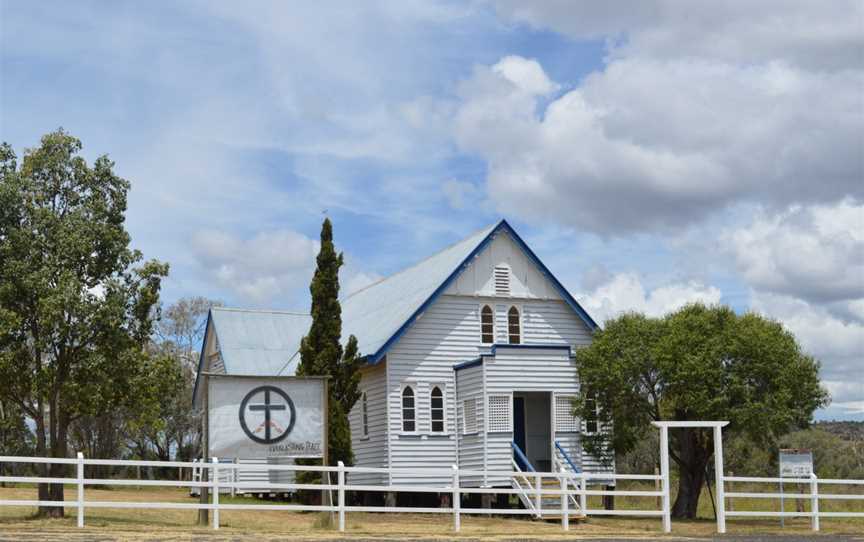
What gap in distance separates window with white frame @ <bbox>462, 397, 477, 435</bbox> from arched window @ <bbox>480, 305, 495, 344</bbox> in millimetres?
2441

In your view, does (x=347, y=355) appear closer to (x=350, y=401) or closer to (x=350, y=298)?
(x=350, y=401)

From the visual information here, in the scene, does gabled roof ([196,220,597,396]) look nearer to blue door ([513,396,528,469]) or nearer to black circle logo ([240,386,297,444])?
blue door ([513,396,528,469])

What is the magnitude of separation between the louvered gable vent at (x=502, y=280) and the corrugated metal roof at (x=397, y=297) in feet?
3.86

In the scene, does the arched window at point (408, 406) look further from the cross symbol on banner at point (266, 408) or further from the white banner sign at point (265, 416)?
the cross symbol on banner at point (266, 408)

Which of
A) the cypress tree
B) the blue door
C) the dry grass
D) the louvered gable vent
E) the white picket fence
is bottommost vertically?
the dry grass

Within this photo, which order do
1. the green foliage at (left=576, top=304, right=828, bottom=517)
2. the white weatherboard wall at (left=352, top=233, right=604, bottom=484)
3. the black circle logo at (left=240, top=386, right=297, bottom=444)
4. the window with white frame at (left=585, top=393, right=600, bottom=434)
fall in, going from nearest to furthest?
the black circle logo at (left=240, top=386, right=297, bottom=444) < the green foliage at (left=576, top=304, right=828, bottom=517) < the window with white frame at (left=585, top=393, right=600, bottom=434) < the white weatherboard wall at (left=352, top=233, right=604, bottom=484)

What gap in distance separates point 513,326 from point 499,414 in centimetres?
397

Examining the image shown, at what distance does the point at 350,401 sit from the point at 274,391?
23.7 feet

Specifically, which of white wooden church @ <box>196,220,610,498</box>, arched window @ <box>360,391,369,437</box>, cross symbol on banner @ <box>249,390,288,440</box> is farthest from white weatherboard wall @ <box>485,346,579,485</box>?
cross symbol on banner @ <box>249,390,288,440</box>

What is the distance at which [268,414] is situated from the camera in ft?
80.5

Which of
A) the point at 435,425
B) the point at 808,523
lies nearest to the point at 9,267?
the point at 435,425

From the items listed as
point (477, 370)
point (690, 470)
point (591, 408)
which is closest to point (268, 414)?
point (477, 370)

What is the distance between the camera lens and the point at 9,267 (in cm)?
2636

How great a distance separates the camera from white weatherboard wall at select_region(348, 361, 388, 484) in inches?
1401
